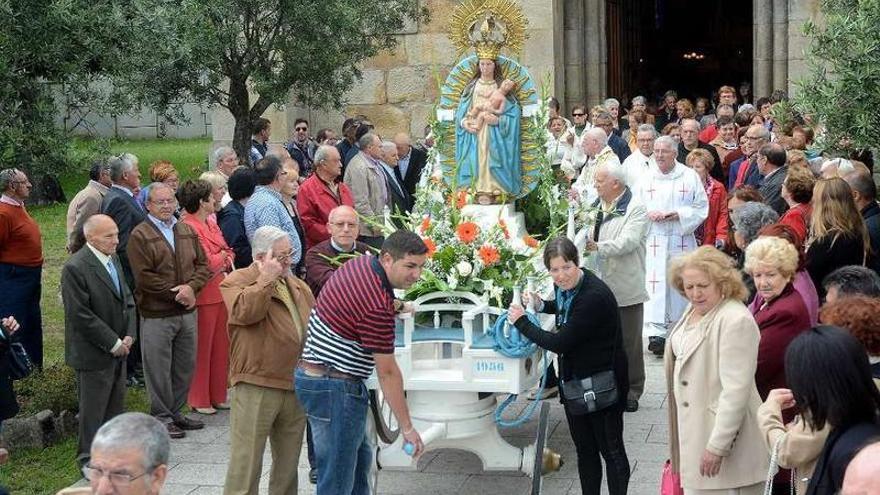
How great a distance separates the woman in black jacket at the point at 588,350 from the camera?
671 centimetres

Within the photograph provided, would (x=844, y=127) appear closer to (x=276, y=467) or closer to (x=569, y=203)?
(x=569, y=203)

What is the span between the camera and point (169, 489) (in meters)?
7.88

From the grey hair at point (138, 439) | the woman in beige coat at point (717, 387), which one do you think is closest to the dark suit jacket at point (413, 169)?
the woman in beige coat at point (717, 387)

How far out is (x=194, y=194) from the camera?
31.2 feet

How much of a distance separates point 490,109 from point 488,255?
2097 millimetres

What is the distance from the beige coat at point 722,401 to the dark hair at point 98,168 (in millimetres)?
5851

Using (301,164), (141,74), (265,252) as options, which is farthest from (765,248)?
(301,164)

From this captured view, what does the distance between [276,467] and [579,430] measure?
1.66 meters

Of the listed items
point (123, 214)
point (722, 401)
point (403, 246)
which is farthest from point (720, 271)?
point (123, 214)

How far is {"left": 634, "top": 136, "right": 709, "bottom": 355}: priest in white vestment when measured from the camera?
1086 cm

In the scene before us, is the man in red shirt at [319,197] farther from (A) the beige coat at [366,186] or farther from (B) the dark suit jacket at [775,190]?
(B) the dark suit jacket at [775,190]

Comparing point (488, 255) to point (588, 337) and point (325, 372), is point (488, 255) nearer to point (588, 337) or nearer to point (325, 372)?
point (588, 337)

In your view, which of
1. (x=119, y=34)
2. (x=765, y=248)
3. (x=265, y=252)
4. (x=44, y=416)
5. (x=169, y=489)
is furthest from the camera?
(x=119, y=34)

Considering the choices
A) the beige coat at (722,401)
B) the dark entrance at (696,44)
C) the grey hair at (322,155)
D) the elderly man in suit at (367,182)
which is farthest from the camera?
the dark entrance at (696,44)
